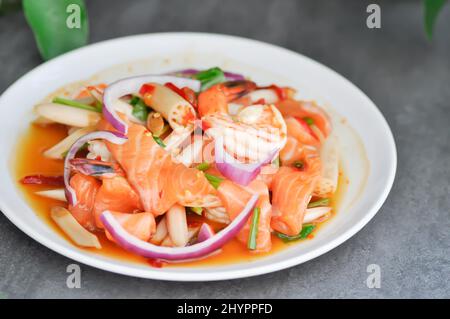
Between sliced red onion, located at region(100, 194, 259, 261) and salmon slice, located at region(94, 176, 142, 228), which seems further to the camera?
salmon slice, located at region(94, 176, 142, 228)

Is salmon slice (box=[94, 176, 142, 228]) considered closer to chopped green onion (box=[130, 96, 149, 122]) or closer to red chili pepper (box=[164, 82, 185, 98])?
chopped green onion (box=[130, 96, 149, 122])

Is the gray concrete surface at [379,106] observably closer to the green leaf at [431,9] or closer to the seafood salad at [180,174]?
the seafood salad at [180,174]

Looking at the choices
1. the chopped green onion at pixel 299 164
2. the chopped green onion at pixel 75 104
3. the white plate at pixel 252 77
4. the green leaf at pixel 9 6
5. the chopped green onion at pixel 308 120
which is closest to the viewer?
the white plate at pixel 252 77

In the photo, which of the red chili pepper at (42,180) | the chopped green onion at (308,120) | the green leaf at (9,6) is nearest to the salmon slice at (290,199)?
the chopped green onion at (308,120)

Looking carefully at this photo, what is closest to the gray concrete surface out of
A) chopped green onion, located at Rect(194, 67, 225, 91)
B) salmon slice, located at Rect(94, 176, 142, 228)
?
salmon slice, located at Rect(94, 176, 142, 228)

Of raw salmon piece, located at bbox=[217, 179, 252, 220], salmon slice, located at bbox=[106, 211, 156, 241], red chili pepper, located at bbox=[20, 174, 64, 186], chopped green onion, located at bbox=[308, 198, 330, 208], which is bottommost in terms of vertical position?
chopped green onion, located at bbox=[308, 198, 330, 208]

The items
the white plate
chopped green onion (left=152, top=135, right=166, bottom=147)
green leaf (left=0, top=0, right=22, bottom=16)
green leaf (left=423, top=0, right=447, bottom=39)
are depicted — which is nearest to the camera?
the white plate
